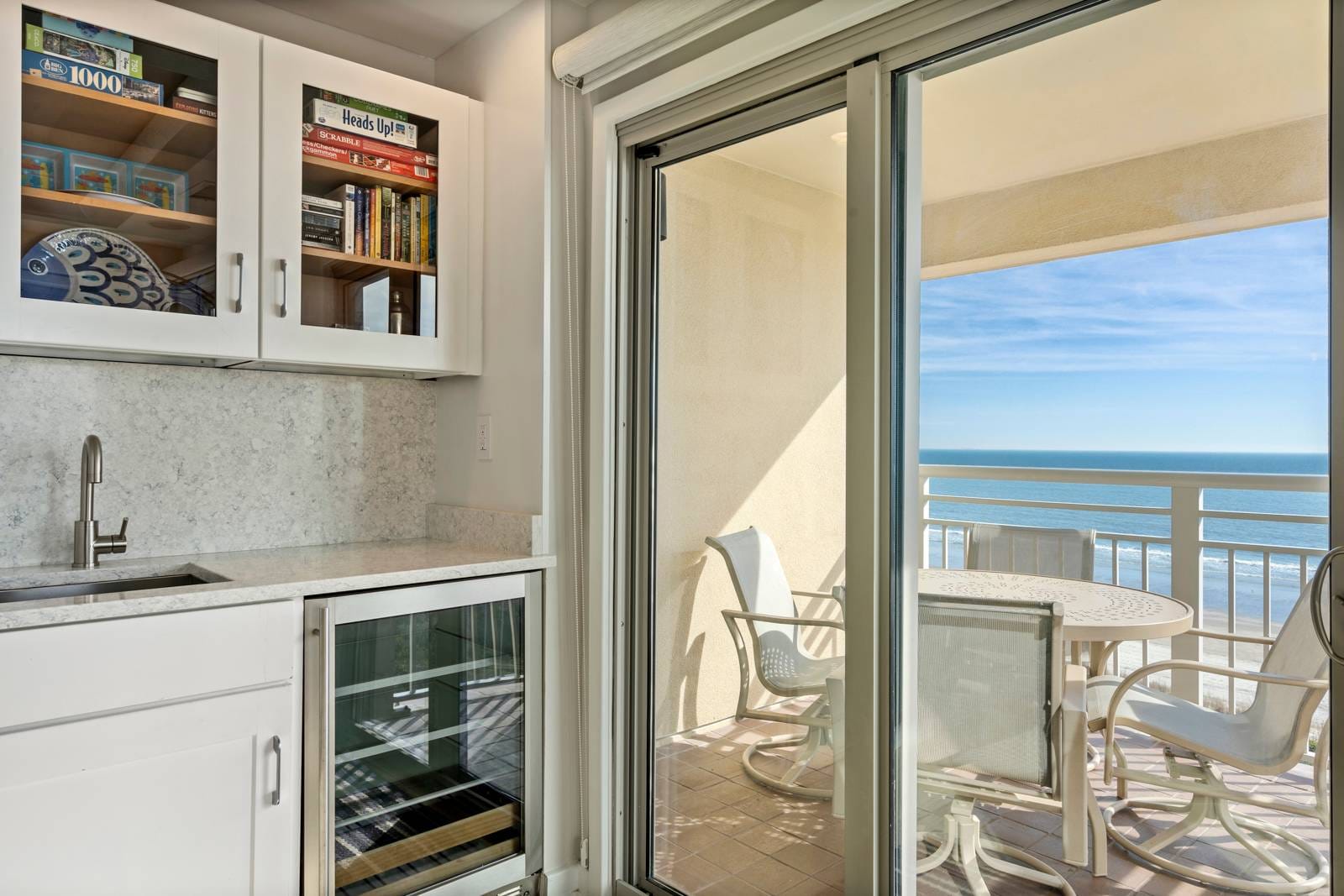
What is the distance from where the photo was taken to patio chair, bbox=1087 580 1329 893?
3.82 feet

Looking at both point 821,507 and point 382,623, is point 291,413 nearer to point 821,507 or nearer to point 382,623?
point 382,623

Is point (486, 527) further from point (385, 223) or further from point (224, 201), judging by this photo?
point (224, 201)

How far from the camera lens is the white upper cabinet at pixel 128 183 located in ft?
5.66

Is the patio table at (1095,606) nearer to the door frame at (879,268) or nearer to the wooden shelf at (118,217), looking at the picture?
the door frame at (879,268)

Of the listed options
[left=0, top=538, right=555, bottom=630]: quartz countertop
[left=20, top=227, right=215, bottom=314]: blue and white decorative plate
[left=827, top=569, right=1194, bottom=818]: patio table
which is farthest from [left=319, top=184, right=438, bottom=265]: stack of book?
[left=827, top=569, right=1194, bottom=818]: patio table

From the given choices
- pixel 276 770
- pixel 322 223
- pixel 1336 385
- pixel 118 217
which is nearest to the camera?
pixel 1336 385

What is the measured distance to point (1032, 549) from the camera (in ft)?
4.70

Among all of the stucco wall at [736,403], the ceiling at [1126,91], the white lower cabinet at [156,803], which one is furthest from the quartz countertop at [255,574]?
the ceiling at [1126,91]

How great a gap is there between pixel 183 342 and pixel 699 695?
58.2 inches

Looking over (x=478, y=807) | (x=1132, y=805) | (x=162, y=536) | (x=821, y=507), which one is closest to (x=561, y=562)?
(x=478, y=807)

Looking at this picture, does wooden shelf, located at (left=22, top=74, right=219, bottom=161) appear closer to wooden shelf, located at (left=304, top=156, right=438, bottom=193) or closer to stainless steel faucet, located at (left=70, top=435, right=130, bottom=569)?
wooden shelf, located at (left=304, top=156, right=438, bottom=193)

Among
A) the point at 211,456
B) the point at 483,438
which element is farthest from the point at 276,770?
the point at 483,438

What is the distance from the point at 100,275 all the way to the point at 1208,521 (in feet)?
7.19

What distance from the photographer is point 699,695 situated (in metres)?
2.05
